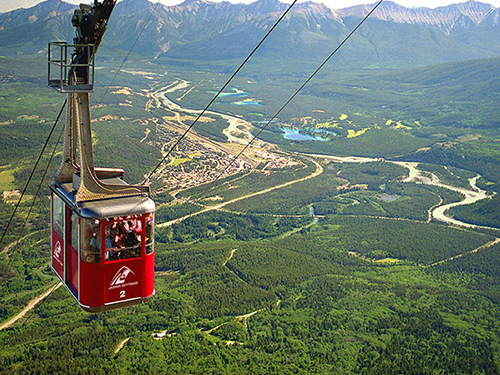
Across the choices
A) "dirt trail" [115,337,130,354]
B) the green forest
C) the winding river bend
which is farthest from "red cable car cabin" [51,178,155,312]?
the winding river bend

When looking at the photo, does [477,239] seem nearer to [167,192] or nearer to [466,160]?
[167,192]

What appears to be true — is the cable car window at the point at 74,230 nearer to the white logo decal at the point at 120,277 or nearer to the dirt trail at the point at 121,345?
the white logo decal at the point at 120,277

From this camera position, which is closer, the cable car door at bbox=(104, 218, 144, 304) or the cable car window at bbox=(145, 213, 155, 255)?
the cable car door at bbox=(104, 218, 144, 304)

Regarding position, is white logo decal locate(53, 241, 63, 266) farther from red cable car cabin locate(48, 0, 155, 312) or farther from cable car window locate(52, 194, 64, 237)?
red cable car cabin locate(48, 0, 155, 312)

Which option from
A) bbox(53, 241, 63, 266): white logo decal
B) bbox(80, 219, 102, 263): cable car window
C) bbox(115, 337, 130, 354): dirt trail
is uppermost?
bbox(80, 219, 102, 263): cable car window

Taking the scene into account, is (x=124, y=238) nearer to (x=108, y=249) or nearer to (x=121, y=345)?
(x=108, y=249)

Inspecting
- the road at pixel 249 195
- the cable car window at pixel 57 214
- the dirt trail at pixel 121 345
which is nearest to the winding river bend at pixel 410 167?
the road at pixel 249 195
